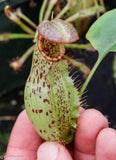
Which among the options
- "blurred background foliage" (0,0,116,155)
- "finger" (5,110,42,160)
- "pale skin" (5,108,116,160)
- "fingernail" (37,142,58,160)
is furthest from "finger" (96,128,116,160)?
"blurred background foliage" (0,0,116,155)

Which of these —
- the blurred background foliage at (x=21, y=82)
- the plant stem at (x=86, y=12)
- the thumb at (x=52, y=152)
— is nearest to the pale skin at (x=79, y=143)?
the thumb at (x=52, y=152)

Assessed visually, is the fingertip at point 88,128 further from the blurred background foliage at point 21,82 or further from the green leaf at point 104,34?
the blurred background foliage at point 21,82

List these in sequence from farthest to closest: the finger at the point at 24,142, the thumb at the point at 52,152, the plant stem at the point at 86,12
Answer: the plant stem at the point at 86,12
the finger at the point at 24,142
the thumb at the point at 52,152

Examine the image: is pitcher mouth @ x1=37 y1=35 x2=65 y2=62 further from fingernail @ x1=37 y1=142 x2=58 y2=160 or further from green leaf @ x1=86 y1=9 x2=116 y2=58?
fingernail @ x1=37 y1=142 x2=58 y2=160

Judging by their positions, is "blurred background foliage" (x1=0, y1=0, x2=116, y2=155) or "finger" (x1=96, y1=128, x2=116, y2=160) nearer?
"finger" (x1=96, y1=128, x2=116, y2=160)

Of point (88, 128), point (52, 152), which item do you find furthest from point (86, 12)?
point (52, 152)

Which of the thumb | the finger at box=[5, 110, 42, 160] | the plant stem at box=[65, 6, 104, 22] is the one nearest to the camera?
the thumb

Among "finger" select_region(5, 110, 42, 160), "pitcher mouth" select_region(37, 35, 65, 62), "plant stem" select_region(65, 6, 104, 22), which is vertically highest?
"plant stem" select_region(65, 6, 104, 22)

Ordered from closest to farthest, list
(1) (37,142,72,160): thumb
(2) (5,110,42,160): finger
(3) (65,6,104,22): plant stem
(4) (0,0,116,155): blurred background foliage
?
1. (1) (37,142,72,160): thumb
2. (2) (5,110,42,160): finger
3. (3) (65,6,104,22): plant stem
4. (4) (0,0,116,155): blurred background foliage

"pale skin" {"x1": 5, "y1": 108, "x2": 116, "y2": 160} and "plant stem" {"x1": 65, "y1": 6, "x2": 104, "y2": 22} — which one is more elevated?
"plant stem" {"x1": 65, "y1": 6, "x2": 104, "y2": 22}
